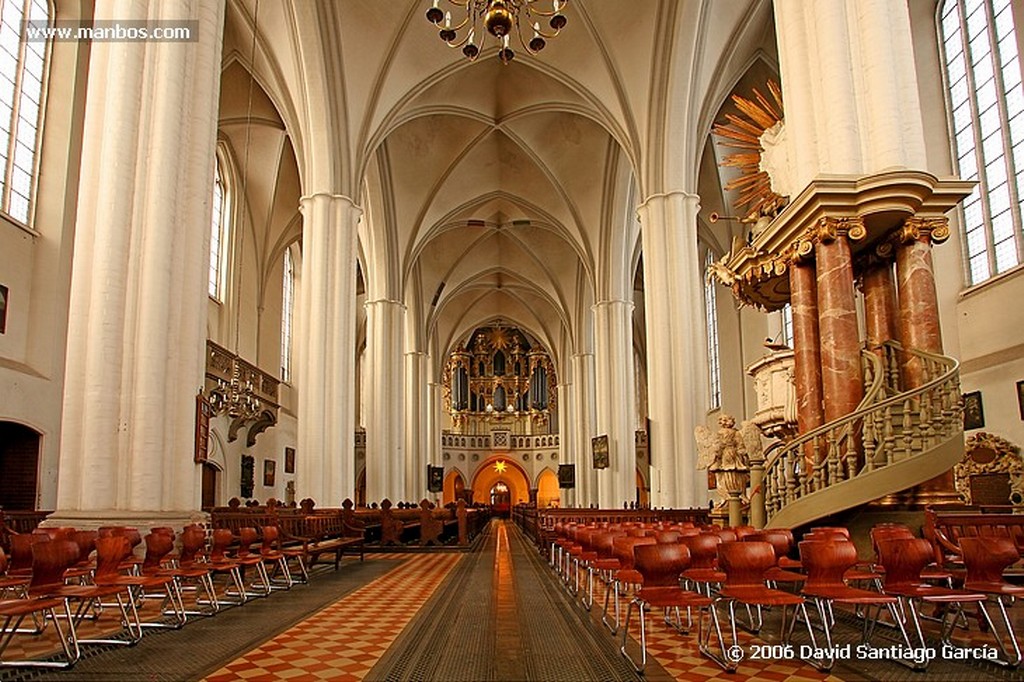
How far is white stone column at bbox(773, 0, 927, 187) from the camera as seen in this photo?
341 inches

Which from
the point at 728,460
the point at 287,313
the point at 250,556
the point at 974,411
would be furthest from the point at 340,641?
the point at 287,313

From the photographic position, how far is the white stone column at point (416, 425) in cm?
3167

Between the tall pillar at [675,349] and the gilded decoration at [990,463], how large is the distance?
4874 millimetres

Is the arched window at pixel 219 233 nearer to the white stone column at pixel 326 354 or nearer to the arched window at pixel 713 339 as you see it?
the white stone column at pixel 326 354

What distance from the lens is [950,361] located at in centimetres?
760

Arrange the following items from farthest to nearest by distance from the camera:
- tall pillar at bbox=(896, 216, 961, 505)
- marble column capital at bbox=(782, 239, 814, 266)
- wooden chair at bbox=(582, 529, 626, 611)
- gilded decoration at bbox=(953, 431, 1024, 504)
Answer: gilded decoration at bbox=(953, 431, 1024, 504), marble column capital at bbox=(782, 239, 814, 266), tall pillar at bbox=(896, 216, 961, 505), wooden chair at bbox=(582, 529, 626, 611)

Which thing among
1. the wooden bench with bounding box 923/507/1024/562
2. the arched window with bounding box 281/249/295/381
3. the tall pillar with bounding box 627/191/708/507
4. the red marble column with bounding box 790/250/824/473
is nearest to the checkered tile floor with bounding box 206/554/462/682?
the wooden bench with bounding box 923/507/1024/562

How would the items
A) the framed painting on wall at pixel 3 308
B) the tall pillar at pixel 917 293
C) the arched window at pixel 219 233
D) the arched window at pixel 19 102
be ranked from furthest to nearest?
1. the arched window at pixel 219 233
2. the arched window at pixel 19 102
3. the framed painting on wall at pixel 3 308
4. the tall pillar at pixel 917 293

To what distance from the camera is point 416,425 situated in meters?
32.8

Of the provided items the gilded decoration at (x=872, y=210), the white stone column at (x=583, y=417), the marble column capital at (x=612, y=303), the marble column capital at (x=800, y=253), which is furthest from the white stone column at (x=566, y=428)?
the gilded decoration at (x=872, y=210)

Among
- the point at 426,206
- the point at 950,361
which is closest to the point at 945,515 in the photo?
the point at 950,361

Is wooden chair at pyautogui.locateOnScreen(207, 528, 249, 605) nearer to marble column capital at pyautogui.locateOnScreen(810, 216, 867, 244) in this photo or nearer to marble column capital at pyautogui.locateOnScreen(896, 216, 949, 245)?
marble column capital at pyautogui.locateOnScreen(810, 216, 867, 244)

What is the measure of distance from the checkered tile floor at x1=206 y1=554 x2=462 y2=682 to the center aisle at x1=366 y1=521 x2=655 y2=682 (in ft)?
0.50
